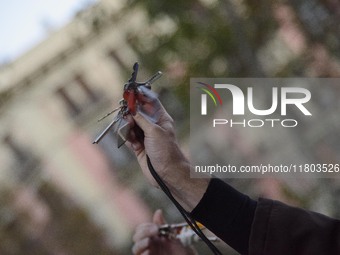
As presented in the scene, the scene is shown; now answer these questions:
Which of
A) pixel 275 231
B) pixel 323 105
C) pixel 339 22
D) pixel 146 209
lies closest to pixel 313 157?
pixel 323 105

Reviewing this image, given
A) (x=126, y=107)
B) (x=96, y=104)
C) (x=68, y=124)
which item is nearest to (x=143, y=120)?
(x=126, y=107)

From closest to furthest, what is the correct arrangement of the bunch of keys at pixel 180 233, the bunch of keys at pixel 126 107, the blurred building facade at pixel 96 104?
the bunch of keys at pixel 126 107 → the bunch of keys at pixel 180 233 → the blurred building facade at pixel 96 104

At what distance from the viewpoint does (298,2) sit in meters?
2.05

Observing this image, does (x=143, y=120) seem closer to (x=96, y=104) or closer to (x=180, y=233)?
(x=180, y=233)

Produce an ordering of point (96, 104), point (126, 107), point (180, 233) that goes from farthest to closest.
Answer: point (96, 104) < point (180, 233) < point (126, 107)

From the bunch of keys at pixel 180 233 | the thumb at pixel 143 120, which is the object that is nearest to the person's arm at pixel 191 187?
the thumb at pixel 143 120

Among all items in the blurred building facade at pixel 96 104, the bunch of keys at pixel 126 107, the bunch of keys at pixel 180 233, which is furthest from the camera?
the blurred building facade at pixel 96 104

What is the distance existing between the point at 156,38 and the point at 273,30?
440 millimetres

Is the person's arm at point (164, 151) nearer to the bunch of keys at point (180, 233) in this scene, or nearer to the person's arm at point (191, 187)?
the person's arm at point (191, 187)

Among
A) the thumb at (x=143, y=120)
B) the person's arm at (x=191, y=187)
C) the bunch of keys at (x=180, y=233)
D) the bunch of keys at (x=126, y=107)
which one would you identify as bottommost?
the bunch of keys at (x=180, y=233)

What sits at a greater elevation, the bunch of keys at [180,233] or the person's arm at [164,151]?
the person's arm at [164,151]

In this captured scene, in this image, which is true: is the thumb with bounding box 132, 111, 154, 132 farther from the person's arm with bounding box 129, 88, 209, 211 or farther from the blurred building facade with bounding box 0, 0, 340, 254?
the blurred building facade with bounding box 0, 0, 340, 254

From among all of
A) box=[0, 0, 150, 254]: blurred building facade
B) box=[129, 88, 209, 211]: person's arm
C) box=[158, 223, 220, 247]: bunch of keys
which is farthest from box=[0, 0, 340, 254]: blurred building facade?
box=[129, 88, 209, 211]: person's arm

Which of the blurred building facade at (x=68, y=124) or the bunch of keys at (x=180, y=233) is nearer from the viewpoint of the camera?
the bunch of keys at (x=180, y=233)
